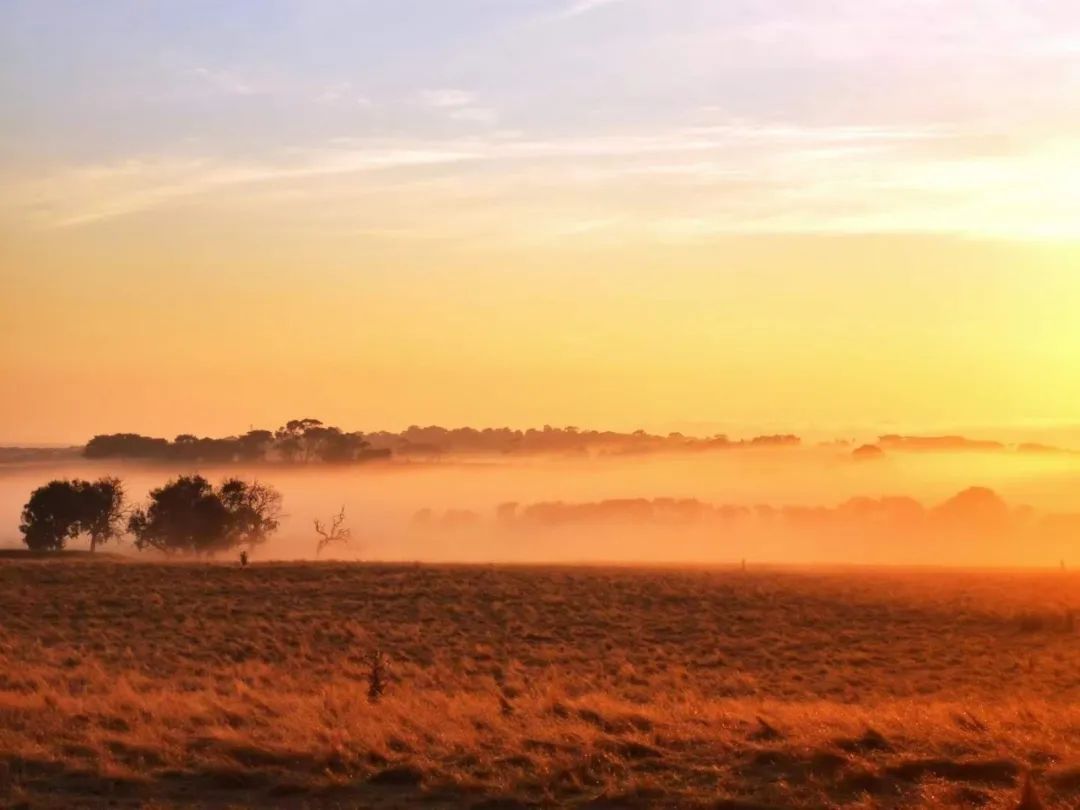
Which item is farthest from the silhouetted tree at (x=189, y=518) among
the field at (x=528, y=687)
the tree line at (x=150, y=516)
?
the field at (x=528, y=687)

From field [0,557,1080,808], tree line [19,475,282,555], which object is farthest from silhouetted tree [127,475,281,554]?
field [0,557,1080,808]

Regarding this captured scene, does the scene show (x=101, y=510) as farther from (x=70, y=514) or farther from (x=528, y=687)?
(x=528, y=687)

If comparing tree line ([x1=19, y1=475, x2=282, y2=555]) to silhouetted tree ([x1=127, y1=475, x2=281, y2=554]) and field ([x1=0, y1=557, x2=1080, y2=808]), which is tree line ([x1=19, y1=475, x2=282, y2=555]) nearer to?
silhouetted tree ([x1=127, y1=475, x2=281, y2=554])

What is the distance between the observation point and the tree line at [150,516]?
92.1 m

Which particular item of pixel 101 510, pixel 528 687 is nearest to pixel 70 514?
pixel 101 510

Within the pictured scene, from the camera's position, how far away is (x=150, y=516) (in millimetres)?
96625

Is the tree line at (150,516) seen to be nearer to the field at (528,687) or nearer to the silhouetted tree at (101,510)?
the silhouetted tree at (101,510)

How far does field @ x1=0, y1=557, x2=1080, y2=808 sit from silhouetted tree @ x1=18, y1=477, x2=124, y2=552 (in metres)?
36.5

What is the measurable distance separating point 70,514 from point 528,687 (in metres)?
74.4

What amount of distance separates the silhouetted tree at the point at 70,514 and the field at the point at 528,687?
36.5m

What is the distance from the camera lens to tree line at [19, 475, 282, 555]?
92125 millimetres

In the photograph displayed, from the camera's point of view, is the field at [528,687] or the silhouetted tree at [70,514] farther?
the silhouetted tree at [70,514]

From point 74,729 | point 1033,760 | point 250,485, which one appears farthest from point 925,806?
point 250,485

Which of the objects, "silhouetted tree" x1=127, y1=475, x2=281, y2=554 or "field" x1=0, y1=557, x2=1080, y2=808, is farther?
"silhouetted tree" x1=127, y1=475, x2=281, y2=554
